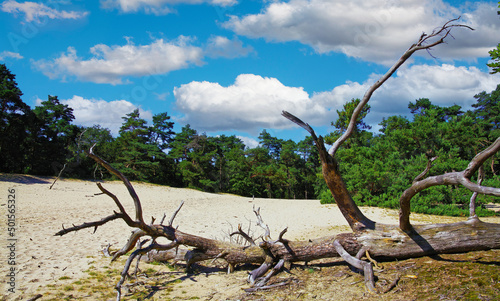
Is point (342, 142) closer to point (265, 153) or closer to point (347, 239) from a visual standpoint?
point (347, 239)

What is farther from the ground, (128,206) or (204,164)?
(204,164)

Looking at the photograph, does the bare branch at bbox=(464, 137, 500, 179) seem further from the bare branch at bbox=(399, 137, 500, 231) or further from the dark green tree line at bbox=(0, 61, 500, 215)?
the dark green tree line at bbox=(0, 61, 500, 215)

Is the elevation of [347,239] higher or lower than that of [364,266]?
higher

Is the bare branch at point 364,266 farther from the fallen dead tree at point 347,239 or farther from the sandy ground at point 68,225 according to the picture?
the sandy ground at point 68,225

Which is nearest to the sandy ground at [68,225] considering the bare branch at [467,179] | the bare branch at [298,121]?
the bare branch at [298,121]

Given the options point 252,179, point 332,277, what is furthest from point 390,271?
point 252,179

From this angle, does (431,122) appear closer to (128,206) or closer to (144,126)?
(128,206)

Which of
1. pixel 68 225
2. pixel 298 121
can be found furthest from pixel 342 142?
pixel 68 225

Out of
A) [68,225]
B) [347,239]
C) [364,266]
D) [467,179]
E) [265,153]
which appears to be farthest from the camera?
[265,153]

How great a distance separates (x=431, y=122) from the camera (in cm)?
1914

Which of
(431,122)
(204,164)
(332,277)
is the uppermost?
(431,122)

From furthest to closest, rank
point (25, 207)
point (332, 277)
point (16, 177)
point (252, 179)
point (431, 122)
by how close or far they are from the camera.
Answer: point (252, 179)
point (16, 177)
point (431, 122)
point (25, 207)
point (332, 277)

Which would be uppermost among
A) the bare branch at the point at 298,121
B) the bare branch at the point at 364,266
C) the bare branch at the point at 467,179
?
the bare branch at the point at 298,121

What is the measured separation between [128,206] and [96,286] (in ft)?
41.9
